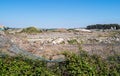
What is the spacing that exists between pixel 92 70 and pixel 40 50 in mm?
3383

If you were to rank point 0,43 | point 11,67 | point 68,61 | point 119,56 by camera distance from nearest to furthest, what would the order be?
point 11,67 < point 68,61 < point 119,56 < point 0,43

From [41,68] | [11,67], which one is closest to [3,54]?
[11,67]

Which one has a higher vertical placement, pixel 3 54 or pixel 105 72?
pixel 3 54

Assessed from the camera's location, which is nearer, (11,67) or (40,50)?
(11,67)

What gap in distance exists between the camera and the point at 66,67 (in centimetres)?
918

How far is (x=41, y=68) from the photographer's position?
8859mm

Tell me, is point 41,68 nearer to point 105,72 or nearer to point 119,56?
point 105,72

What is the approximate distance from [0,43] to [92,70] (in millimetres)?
3974

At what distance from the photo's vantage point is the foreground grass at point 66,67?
8.74 metres

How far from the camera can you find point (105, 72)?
916 cm

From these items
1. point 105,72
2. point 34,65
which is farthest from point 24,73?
point 105,72

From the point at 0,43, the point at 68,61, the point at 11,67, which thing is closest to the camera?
the point at 11,67

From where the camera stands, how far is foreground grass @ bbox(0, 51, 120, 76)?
8742 mm

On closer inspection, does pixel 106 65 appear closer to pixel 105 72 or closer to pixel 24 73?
pixel 105 72
